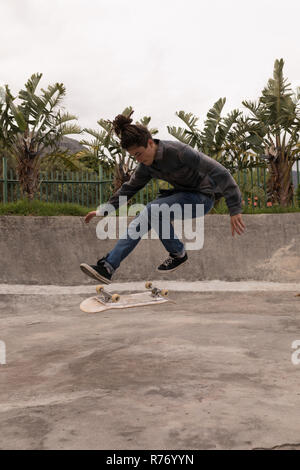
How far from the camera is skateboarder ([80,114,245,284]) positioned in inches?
161

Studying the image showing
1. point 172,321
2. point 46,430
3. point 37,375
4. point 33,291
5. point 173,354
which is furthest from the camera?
point 33,291

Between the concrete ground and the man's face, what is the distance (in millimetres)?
1876

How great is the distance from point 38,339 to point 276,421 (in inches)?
157

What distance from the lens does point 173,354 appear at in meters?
4.83

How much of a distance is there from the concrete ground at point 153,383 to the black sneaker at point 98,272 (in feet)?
2.75

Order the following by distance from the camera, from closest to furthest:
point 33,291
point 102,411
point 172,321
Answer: point 102,411
point 172,321
point 33,291

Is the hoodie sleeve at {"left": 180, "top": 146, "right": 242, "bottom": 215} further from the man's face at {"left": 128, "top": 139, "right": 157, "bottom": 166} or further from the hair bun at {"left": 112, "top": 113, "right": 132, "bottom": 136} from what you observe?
the hair bun at {"left": 112, "top": 113, "right": 132, "bottom": 136}

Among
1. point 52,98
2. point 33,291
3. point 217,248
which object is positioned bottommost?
point 33,291

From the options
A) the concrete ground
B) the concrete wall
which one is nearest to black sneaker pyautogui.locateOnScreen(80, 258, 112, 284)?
the concrete ground

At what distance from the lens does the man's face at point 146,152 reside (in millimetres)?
4102

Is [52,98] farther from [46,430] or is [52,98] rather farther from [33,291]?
[46,430]
